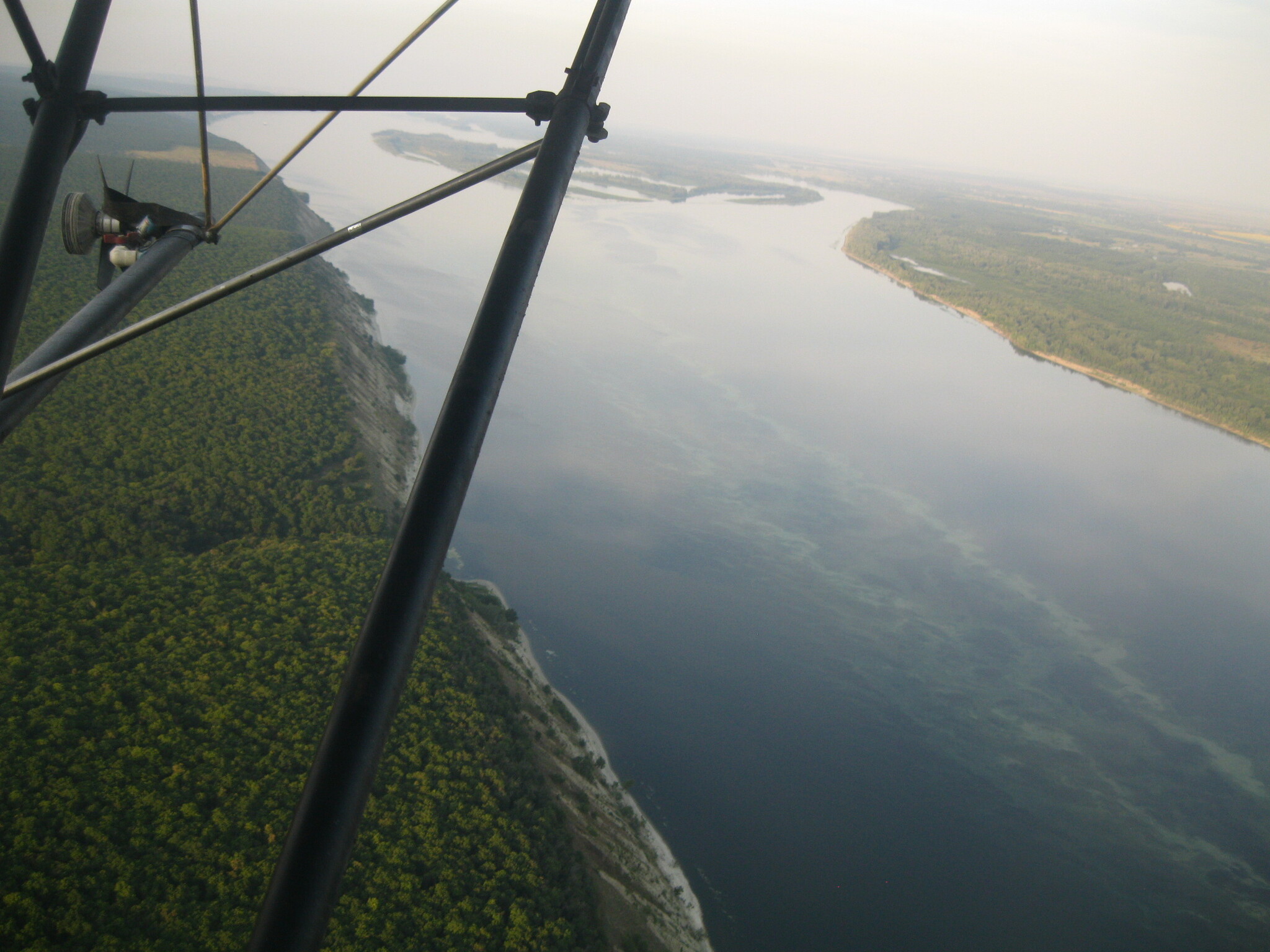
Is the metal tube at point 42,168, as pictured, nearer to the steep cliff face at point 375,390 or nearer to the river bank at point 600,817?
the river bank at point 600,817

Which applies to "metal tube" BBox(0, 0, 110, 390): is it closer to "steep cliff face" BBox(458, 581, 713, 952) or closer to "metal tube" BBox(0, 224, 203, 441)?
"metal tube" BBox(0, 224, 203, 441)

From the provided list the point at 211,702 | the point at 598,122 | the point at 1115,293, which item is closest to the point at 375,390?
the point at 211,702

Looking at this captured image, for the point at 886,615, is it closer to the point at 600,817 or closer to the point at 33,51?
the point at 600,817

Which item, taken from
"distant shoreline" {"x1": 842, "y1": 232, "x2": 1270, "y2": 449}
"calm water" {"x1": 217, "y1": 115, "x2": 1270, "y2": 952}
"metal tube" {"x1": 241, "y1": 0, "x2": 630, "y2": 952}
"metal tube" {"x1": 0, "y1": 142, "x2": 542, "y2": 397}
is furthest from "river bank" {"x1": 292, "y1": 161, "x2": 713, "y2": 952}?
"distant shoreline" {"x1": 842, "y1": 232, "x2": 1270, "y2": 449}

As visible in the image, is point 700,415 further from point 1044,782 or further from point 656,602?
point 1044,782

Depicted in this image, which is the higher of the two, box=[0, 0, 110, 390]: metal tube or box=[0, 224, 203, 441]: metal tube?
box=[0, 0, 110, 390]: metal tube

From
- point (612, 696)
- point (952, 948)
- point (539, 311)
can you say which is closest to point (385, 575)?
point (952, 948)

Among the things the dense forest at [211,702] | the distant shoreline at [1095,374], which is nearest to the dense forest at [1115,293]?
the distant shoreline at [1095,374]

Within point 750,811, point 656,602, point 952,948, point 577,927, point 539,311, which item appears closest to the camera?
point 577,927
